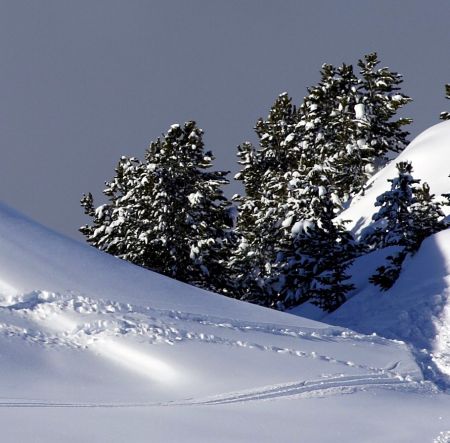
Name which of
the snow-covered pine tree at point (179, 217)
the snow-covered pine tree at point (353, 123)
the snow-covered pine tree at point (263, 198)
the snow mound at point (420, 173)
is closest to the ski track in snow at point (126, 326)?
the snow-covered pine tree at point (263, 198)

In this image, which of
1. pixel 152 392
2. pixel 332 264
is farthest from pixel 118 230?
pixel 152 392

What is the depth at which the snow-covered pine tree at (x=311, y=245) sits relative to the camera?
2759 cm

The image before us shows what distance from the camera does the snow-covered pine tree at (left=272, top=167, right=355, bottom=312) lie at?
90.5ft

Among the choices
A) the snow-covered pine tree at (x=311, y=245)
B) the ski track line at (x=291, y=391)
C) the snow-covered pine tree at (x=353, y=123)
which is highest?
the snow-covered pine tree at (x=353, y=123)

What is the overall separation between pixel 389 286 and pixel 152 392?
1250 centimetres

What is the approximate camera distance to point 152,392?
39.1 feet

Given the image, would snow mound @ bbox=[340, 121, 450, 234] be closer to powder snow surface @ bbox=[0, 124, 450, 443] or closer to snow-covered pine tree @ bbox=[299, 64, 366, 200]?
snow-covered pine tree @ bbox=[299, 64, 366, 200]

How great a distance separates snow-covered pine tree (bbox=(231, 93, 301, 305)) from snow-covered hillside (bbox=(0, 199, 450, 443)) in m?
14.2

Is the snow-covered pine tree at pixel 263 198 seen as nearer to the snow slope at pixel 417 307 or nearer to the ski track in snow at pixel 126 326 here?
the snow slope at pixel 417 307

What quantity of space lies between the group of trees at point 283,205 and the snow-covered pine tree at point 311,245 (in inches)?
1.6

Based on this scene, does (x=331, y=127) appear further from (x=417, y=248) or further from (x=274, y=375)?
(x=274, y=375)

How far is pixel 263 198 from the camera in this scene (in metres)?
35.9

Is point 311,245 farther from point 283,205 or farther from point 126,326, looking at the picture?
point 126,326

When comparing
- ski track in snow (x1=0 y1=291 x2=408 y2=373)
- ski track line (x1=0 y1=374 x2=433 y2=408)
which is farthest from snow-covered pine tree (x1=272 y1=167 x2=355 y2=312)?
ski track line (x1=0 y1=374 x2=433 y2=408)
